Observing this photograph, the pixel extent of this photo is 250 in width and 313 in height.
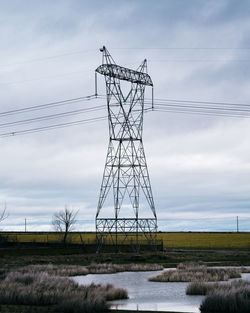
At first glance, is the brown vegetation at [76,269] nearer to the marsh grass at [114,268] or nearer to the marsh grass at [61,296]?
the marsh grass at [114,268]

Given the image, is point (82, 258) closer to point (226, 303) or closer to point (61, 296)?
point (61, 296)

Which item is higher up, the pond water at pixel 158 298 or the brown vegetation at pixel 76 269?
the brown vegetation at pixel 76 269

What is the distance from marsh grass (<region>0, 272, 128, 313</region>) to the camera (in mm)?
20969

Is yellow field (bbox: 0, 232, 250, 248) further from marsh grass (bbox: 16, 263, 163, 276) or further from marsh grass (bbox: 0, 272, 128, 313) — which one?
marsh grass (bbox: 0, 272, 128, 313)

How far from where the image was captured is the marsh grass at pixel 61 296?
21.0 meters

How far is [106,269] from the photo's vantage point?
45.4 metres

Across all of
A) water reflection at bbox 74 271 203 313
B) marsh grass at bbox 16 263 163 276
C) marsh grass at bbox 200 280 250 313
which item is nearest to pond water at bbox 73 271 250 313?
water reflection at bbox 74 271 203 313

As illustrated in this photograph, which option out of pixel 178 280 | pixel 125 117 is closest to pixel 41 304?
pixel 178 280

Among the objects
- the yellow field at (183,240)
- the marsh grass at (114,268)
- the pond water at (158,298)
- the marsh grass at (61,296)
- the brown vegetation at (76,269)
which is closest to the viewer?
the marsh grass at (61,296)

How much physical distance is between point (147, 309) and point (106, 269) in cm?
2338

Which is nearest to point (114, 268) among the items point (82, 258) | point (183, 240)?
point (82, 258)

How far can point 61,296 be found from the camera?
2383 centimetres

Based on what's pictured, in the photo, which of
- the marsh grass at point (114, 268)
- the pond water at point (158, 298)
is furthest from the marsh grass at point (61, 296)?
the marsh grass at point (114, 268)

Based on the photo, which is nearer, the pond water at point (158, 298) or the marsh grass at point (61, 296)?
the marsh grass at point (61, 296)
